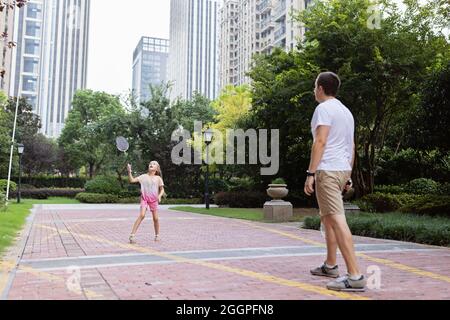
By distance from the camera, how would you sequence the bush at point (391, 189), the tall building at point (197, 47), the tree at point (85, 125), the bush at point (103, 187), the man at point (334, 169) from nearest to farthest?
the man at point (334, 169) < the bush at point (391, 189) < the bush at point (103, 187) < the tree at point (85, 125) < the tall building at point (197, 47)

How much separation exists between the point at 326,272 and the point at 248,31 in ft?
305

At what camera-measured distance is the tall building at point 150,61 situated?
181 metres

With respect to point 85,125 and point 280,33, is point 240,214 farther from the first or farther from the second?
point 280,33

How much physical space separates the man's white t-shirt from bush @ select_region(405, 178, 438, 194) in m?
18.0

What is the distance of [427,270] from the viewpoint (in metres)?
5.32

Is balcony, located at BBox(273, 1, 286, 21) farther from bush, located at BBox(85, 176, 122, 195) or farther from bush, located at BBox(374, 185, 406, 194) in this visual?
bush, located at BBox(374, 185, 406, 194)

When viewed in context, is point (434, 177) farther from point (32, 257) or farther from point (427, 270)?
point (32, 257)

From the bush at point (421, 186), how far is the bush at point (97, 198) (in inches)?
764

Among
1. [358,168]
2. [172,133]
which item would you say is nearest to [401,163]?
[358,168]

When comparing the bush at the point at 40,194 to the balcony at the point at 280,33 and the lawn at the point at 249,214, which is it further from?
the balcony at the point at 280,33

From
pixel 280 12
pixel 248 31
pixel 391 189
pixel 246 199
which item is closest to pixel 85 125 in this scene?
pixel 246 199

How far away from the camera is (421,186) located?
→ 2119cm
